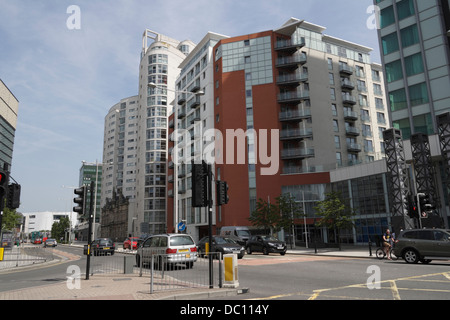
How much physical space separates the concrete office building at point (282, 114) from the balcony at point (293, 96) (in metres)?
0.14

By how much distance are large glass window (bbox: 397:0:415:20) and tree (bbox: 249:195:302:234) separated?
2427 centimetres

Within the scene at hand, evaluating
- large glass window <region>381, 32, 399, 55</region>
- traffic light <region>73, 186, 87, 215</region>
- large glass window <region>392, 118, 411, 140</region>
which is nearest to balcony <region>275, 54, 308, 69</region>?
large glass window <region>381, 32, 399, 55</region>

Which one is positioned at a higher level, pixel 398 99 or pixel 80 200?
pixel 398 99

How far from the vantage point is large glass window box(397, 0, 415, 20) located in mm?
39656

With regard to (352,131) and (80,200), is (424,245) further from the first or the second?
(352,131)

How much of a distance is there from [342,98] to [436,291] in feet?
170

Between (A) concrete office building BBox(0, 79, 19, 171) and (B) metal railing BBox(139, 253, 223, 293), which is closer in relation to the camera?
(B) metal railing BBox(139, 253, 223, 293)

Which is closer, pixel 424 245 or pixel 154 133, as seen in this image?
pixel 424 245

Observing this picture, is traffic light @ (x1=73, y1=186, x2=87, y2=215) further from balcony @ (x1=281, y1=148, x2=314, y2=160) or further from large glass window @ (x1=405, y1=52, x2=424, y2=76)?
balcony @ (x1=281, y1=148, x2=314, y2=160)

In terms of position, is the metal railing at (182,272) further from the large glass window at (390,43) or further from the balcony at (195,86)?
the balcony at (195,86)

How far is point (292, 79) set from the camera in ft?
171

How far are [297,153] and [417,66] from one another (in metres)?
17.9

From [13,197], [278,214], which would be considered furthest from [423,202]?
[278,214]
